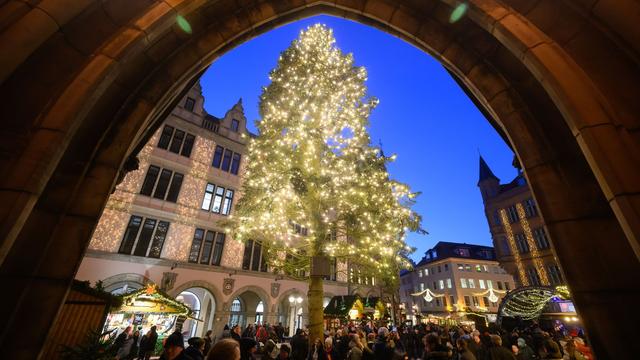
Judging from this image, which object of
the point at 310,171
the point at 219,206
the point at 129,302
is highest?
the point at 219,206

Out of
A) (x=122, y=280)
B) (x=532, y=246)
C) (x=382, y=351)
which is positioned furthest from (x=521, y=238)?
(x=122, y=280)

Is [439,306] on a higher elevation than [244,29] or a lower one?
lower

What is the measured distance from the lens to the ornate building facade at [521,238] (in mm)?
26016

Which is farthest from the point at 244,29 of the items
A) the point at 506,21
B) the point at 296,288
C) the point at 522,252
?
the point at 522,252

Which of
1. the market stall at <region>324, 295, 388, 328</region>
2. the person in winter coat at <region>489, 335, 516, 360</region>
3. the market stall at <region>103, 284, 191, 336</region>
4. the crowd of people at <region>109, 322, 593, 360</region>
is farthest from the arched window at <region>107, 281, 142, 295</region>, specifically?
the person in winter coat at <region>489, 335, 516, 360</region>

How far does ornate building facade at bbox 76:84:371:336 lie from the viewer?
1483 cm

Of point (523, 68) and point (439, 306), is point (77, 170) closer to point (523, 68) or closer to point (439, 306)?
point (523, 68)

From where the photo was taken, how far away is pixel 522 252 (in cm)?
2853

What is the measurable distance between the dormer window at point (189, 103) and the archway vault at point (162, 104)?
18.4 m

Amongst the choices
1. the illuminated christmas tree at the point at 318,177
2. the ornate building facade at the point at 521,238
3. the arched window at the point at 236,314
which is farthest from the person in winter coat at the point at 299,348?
the ornate building facade at the point at 521,238

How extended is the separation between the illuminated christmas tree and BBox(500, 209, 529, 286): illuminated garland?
78.6 feet

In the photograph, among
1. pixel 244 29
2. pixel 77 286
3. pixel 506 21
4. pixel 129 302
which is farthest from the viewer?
pixel 129 302

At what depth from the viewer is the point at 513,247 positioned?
29516 mm

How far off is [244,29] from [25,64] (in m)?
2.73
